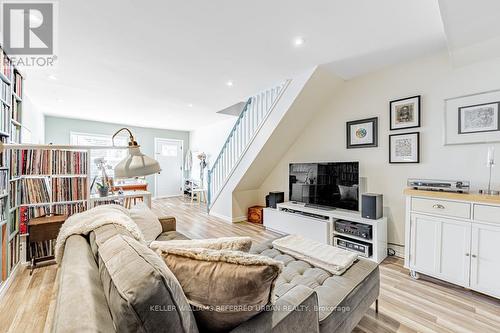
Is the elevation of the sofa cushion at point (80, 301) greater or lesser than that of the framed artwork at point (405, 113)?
lesser

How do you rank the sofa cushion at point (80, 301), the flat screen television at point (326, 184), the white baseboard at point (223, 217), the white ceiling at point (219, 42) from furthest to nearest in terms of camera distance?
1. the white baseboard at point (223, 217)
2. the flat screen television at point (326, 184)
3. the white ceiling at point (219, 42)
4. the sofa cushion at point (80, 301)

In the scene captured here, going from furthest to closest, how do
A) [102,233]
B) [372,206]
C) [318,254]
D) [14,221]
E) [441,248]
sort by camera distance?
[372,206]
[14,221]
[441,248]
[318,254]
[102,233]

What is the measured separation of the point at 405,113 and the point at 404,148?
430mm

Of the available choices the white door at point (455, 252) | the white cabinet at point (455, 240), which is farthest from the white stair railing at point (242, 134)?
the white door at point (455, 252)

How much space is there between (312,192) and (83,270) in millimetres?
3049

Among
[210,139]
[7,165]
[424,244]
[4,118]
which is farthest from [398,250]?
Answer: [210,139]

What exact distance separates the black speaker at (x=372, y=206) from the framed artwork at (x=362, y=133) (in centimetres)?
75

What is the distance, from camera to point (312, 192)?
3.48 metres

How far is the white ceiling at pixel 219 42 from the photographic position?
181 centimetres

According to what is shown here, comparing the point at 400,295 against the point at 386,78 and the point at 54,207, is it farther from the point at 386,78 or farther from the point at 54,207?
the point at 54,207

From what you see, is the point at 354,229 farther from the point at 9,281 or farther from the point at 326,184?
the point at 9,281

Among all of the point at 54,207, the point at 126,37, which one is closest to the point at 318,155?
the point at 126,37

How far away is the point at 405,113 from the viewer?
2.76m

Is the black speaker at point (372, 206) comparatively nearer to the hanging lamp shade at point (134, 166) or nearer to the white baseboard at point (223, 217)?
the hanging lamp shade at point (134, 166)
